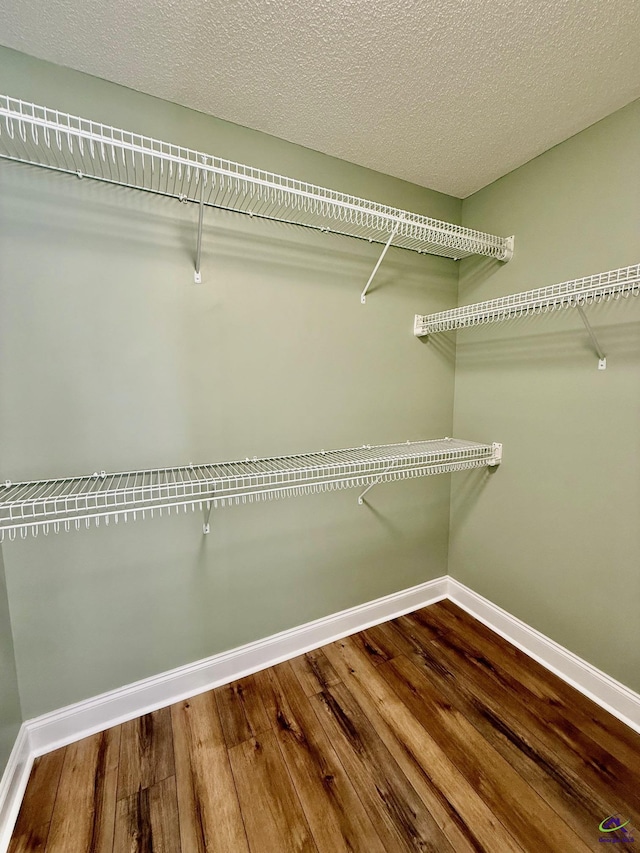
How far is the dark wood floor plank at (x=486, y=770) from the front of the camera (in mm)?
1022

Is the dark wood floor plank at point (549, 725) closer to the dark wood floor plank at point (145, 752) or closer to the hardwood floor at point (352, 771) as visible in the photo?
the hardwood floor at point (352, 771)

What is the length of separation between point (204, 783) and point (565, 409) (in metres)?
1.96

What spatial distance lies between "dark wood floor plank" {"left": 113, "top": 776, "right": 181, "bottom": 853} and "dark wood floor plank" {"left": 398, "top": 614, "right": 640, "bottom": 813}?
1.24 metres

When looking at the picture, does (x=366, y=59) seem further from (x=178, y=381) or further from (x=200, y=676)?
(x=200, y=676)

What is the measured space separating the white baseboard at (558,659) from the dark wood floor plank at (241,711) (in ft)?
4.08

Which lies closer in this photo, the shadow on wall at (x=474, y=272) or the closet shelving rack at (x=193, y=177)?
the closet shelving rack at (x=193, y=177)

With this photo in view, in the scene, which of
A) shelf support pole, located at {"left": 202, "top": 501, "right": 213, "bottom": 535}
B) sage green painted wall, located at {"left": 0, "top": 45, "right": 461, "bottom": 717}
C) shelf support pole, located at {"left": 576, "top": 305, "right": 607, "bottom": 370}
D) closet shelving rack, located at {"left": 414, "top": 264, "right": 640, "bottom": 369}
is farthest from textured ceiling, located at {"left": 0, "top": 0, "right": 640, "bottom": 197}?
shelf support pole, located at {"left": 202, "top": 501, "right": 213, "bottom": 535}

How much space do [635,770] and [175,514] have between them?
187cm

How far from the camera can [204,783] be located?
Answer: 1.16 meters

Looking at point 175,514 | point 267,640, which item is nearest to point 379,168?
point 175,514

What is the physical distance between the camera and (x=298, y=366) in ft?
5.14

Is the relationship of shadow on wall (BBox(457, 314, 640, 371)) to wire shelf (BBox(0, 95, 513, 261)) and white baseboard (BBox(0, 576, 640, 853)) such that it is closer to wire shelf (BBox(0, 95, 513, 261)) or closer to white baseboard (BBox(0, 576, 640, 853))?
wire shelf (BBox(0, 95, 513, 261))

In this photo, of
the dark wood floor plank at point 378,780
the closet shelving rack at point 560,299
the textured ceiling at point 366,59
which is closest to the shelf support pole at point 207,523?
the dark wood floor plank at point 378,780

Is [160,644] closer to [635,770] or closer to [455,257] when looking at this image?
[635,770]
